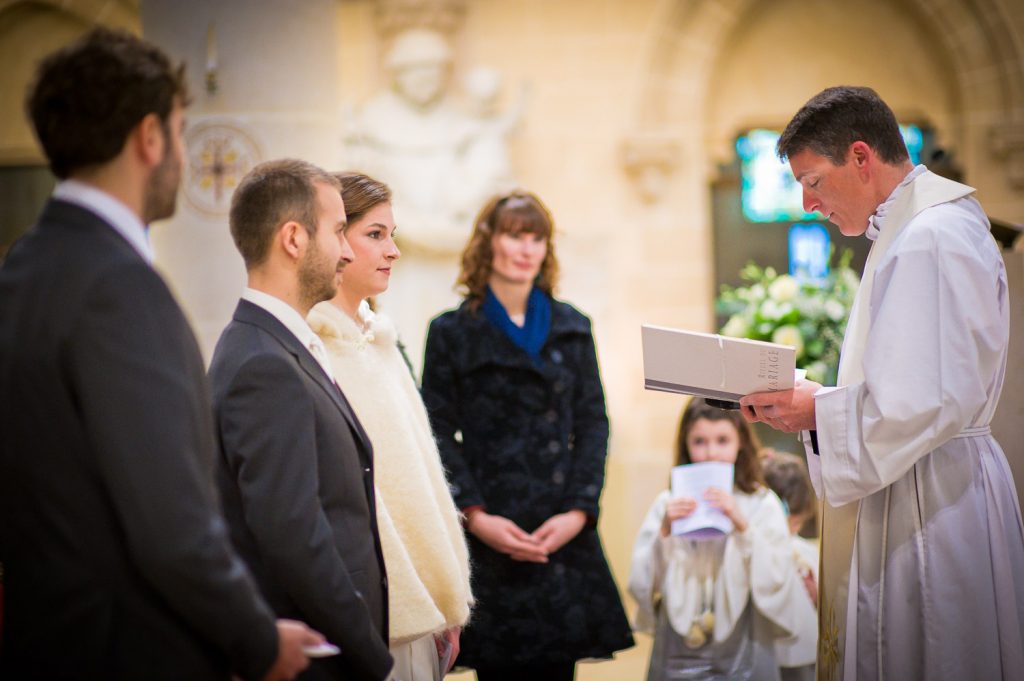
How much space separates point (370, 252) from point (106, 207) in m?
1.12

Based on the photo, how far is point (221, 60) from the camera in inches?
130

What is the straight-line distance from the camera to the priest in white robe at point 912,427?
2332mm

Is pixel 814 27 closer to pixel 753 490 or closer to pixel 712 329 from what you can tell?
pixel 712 329

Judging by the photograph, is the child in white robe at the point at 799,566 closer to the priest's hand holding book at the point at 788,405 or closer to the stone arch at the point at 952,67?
the priest's hand holding book at the point at 788,405

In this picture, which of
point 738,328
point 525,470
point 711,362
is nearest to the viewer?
point 711,362

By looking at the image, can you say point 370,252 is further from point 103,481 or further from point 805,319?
point 805,319

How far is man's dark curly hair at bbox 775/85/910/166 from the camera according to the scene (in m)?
2.54

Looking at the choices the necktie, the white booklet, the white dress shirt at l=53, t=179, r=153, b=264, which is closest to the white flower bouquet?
the white booklet

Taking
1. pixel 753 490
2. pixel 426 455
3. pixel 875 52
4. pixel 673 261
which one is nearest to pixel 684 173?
pixel 673 261

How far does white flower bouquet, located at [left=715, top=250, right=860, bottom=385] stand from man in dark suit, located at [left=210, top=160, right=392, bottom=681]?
2.91m

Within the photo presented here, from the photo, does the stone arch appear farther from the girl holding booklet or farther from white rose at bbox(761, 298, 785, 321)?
the girl holding booklet

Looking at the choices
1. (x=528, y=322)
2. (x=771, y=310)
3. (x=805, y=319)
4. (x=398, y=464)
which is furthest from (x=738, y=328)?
(x=398, y=464)

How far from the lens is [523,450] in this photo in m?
3.25

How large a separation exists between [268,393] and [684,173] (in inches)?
208
